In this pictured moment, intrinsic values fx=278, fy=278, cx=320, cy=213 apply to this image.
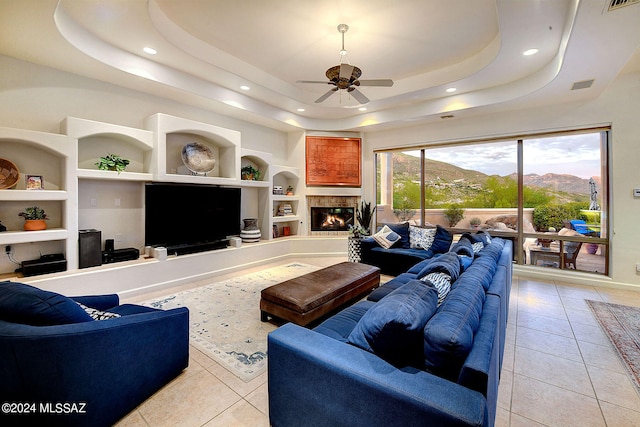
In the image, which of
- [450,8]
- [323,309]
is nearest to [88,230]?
[323,309]

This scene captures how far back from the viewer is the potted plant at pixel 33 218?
327 centimetres

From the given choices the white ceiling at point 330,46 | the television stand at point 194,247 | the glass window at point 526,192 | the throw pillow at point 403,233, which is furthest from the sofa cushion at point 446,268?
the glass window at point 526,192

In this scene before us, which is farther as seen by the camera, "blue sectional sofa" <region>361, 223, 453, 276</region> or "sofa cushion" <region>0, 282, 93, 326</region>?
"blue sectional sofa" <region>361, 223, 453, 276</region>

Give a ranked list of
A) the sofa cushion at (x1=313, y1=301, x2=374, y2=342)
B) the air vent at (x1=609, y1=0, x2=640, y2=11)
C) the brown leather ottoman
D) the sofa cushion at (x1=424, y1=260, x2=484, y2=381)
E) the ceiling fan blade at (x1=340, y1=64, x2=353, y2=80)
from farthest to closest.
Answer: the ceiling fan blade at (x1=340, y1=64, x2=353, y2=80), the brown leather ottoman, the air vent at (x1=609, y1=0, x2=640, y2=11), the sofa cushion at (x1=313, y1=301, x2=374, y2=342), the sofa cushion at (x1=424, y1=260, x2=484, y2=381)

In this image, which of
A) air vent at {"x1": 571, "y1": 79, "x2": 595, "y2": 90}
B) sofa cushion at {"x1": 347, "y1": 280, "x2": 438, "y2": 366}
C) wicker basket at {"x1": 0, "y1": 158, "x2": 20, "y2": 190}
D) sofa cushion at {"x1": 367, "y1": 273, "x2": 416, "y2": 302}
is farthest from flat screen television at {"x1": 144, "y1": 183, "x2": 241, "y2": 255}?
air vent at {"x1": 571, "y1": 79, "x2": 595, "y2": 90}

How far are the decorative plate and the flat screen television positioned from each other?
31 cm

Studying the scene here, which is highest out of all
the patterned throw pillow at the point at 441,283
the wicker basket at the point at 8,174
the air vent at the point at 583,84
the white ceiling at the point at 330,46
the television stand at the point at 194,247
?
the white ceiling at the point at 330,46

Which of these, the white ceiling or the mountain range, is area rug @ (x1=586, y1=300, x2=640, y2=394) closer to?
the mountain range

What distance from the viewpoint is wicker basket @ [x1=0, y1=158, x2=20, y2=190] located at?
Result: 3.13m

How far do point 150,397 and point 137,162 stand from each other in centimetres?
Result: 359

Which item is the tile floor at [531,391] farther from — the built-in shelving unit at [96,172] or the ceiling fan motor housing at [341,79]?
the ceiling fan motor housing at [341,79]

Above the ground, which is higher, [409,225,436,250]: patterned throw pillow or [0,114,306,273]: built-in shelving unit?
[0,114,306,273]: built-in shelving unit

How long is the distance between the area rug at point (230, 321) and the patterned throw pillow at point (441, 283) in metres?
1.49

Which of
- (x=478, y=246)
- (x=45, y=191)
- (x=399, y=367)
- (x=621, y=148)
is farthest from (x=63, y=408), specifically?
(x=621, y=148)
